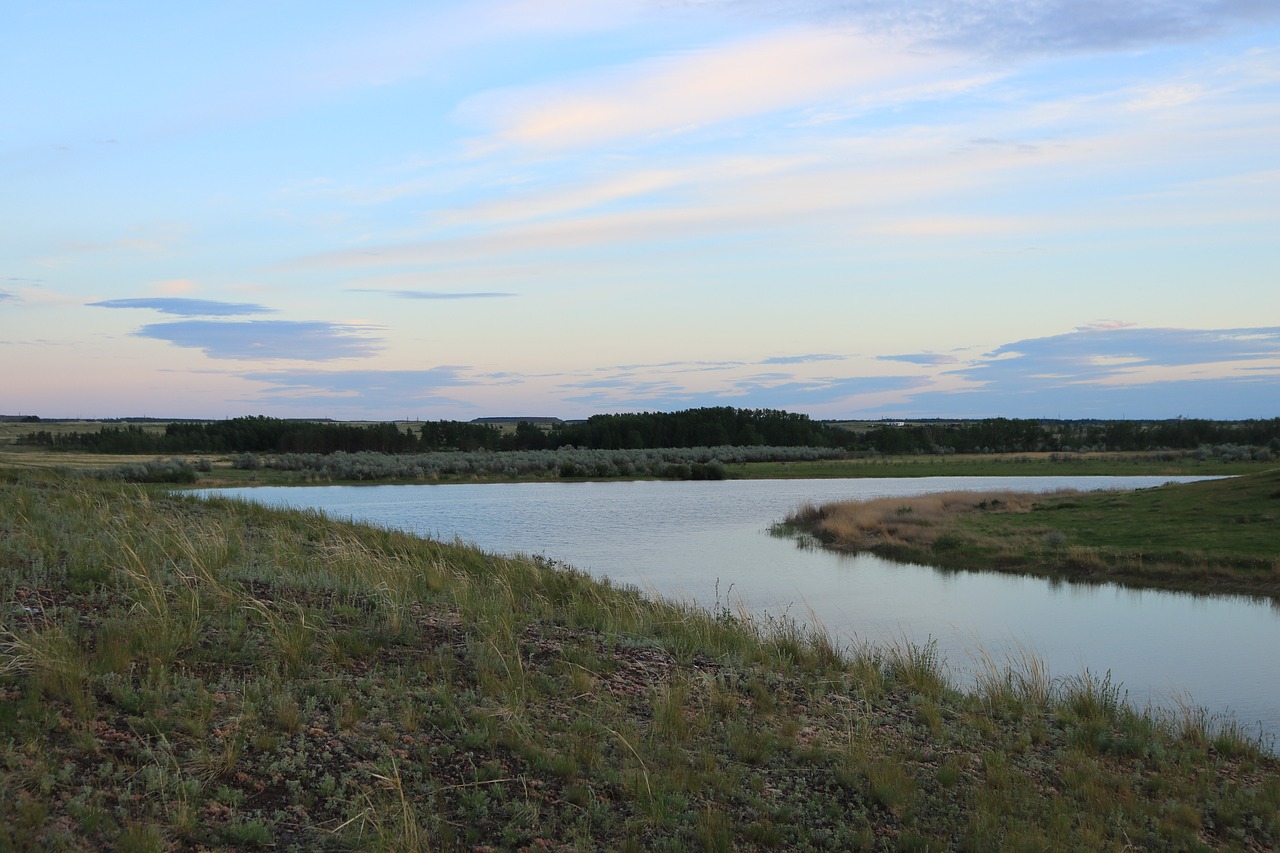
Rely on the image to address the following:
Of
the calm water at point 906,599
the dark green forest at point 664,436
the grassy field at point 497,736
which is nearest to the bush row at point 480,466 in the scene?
the dark green forest at point 664,436

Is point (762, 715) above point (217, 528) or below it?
below

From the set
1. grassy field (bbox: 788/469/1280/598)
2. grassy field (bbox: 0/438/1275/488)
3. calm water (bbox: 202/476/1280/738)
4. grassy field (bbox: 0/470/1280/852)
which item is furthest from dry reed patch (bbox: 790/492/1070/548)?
grassy field (bbox: 0/438/1275/488)

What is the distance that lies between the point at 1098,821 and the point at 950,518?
31.9 metres

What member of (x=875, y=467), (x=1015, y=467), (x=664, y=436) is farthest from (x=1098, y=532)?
(x=664, y=436)

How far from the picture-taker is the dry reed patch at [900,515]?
34.7 meters

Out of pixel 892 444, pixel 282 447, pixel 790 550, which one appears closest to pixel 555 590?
pixel 790 550

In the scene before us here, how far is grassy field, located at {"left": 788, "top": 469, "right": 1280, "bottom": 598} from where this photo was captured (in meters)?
25.2

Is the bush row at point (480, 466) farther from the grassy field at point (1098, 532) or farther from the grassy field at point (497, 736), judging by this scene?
the grassy field at point (497, 736)

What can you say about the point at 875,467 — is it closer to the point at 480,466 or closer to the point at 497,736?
the point at 480,466

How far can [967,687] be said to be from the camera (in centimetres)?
1278

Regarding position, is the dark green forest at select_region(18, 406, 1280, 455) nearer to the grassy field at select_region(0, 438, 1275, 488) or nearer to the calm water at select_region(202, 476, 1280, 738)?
the grassy field at select_region(0, 438, 1275, 488)

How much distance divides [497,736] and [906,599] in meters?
17.3

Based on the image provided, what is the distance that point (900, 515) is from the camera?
38.6 meters

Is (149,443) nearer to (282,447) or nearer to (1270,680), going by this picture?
(282,447)
